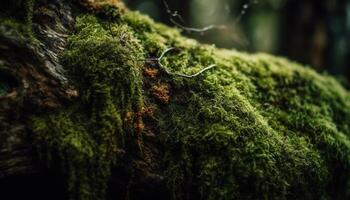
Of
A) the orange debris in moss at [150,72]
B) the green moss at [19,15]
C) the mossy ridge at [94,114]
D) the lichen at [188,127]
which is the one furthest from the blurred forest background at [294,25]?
the green moss at [19,15]

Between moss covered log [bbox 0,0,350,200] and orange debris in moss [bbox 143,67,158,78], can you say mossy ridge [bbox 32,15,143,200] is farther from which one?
orange debris in moss [bbox 143,67,158,78]

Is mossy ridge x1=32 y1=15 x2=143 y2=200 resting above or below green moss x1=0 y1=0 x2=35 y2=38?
below

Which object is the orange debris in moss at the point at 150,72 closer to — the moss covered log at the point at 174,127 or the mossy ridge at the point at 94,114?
the moss covered log at the point at 174,127

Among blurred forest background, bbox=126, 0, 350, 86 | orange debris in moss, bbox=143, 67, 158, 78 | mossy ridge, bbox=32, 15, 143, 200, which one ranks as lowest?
Result: mossy ridge, bbox=32, 15, 143, 200

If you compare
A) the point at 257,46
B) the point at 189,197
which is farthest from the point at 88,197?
the point at 257,46

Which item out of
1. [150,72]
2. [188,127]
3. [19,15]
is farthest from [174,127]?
[19,15]

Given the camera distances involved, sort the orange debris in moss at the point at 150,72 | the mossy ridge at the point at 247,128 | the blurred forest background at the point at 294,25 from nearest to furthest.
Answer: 1. the mossy ridge at the point at 247,128
2. the orange debris in moss at the point at 150,72
3. the blurred forest background at the point at 294,25

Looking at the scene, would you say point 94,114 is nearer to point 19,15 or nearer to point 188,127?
point 188,127

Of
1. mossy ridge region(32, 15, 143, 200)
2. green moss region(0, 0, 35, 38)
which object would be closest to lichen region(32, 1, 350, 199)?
mossy ridge region(32, 15, 143, 200)

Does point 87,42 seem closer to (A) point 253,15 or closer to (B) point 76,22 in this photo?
(B) point 76,22

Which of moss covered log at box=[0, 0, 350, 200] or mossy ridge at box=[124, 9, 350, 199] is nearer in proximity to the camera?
moss covered log at box=[0, 0, 350, 200]
